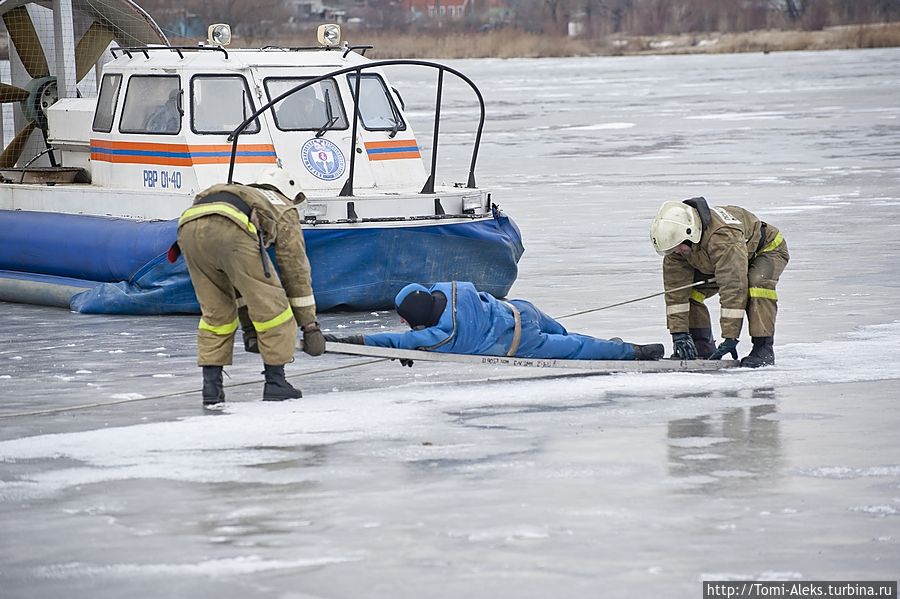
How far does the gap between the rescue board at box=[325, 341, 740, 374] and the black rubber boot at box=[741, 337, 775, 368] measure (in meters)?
0.08

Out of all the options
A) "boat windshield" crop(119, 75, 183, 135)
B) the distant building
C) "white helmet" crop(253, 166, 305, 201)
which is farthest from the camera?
the distant building

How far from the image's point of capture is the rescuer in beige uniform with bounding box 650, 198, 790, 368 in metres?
7.61

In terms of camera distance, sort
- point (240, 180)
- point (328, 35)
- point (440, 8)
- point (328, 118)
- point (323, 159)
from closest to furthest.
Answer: point (240, 180), point (323, 159), point (328, 118), point (328, 35), point (440, 8)

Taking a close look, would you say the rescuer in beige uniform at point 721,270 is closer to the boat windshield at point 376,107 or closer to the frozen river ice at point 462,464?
the frozen river ice at point 462,464

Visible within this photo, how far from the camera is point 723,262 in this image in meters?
7.60

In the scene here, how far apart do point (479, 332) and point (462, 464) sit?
1585mm

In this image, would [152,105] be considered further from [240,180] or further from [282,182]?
[282,182]

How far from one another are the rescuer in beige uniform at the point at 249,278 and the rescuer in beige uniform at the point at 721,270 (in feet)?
5.70

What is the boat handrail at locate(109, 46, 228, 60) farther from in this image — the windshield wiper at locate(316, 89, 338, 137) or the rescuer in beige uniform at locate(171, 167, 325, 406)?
the rescuer in beige uniform at locate(171, 167, 325, 406)

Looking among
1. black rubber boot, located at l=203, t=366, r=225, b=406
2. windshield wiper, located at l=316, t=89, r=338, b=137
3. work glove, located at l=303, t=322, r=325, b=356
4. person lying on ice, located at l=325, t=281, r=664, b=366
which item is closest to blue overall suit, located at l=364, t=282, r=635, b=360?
person lying on ice, located at l=325, t=281, r=664, b=366

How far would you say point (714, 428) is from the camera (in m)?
6.36

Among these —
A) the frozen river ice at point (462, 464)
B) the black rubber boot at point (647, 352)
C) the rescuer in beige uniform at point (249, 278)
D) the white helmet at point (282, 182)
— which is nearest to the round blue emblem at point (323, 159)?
the frozen river ice at point (462, 464)

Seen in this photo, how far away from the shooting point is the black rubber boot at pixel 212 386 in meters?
7.03

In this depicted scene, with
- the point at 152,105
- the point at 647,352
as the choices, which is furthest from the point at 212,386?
the point at 152,105
